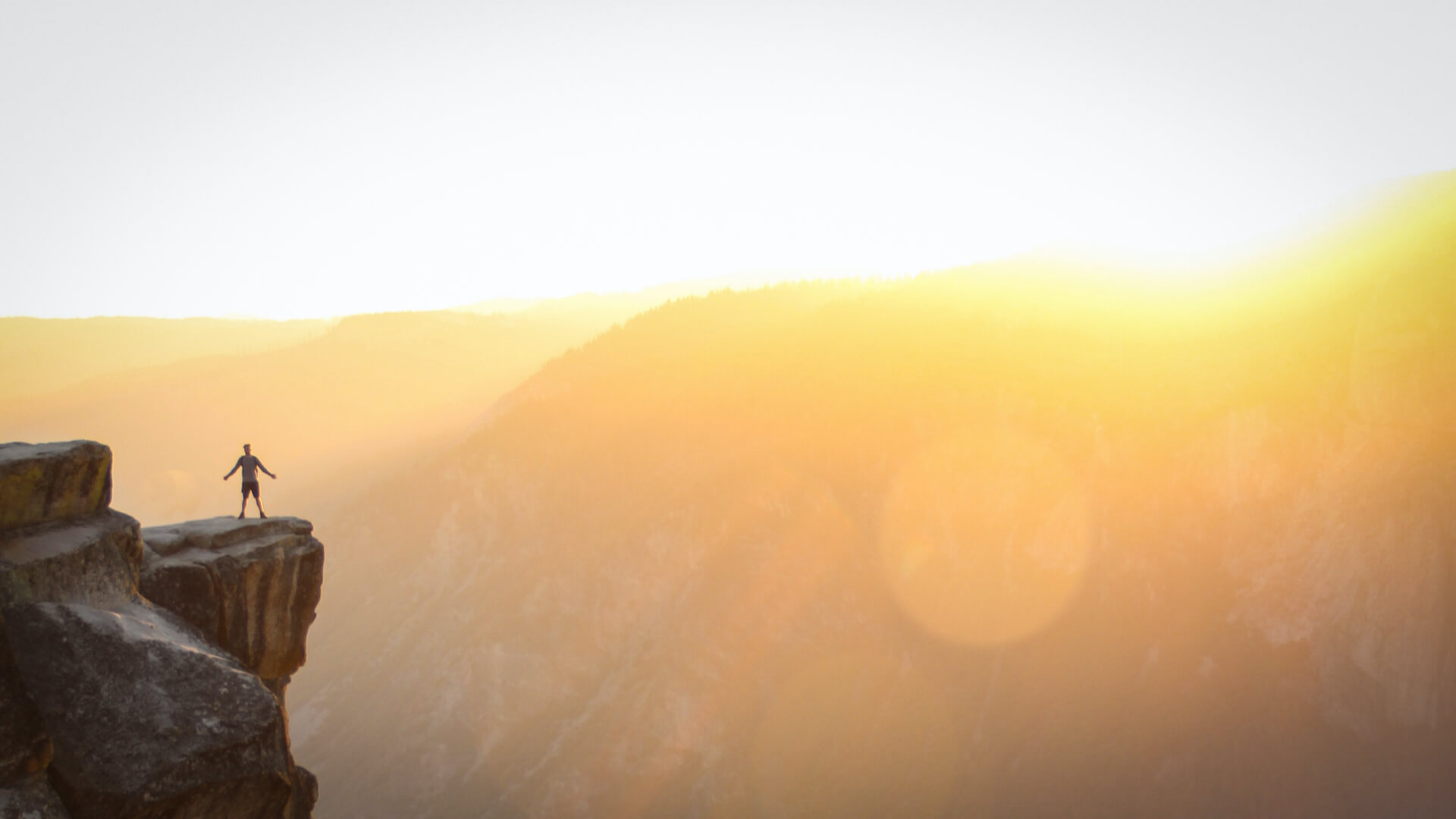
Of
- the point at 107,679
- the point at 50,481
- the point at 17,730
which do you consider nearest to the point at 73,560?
the point at 50,481

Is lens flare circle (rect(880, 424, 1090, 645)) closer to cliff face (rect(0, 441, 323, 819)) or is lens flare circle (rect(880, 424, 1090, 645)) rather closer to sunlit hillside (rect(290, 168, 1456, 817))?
sunlit hillside (rect(290, 168, 1456, 817))

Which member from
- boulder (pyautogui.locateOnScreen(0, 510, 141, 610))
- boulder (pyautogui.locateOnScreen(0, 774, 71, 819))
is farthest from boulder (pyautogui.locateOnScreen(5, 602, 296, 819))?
boulder (pyautogui.locateOnScreen(0, 510, 141, 610))

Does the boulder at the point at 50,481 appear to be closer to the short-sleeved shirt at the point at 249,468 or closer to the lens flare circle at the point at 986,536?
the short-sleeved shirt at the point at 249,468

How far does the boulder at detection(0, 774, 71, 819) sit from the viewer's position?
30.4 feet

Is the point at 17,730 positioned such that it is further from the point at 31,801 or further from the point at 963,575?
the point at 963,575

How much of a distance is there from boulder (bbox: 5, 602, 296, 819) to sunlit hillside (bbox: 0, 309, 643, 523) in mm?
56002

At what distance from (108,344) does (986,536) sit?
177272 millimetres

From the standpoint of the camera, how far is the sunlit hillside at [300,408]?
74.4m

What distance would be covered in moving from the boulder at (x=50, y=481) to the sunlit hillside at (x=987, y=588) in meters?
27.1

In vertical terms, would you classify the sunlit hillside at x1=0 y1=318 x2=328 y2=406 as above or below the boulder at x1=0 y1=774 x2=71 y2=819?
above

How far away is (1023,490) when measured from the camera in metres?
38.5

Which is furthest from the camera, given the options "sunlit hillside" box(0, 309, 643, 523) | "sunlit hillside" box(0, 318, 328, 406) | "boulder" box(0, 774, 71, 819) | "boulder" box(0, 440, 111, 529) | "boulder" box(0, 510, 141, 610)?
"sunlit hillside" box(0, 318, 328, 406)

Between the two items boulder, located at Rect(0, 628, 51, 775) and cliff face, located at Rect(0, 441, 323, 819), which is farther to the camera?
cliff face, located at Rect(0, 441, 323, 819)

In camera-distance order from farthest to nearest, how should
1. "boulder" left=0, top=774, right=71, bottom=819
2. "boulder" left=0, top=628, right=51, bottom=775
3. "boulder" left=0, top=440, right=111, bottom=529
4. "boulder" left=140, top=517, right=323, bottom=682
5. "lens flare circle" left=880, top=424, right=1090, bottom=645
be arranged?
"lens flare circle" left=880, top=424, right=1090, bottom=645
"boulder" left=140, top=517, right=323, bottom=682
"boulder" left=0, top=440, right=111, bottom=529
"boulder" left=0, top=628, right=51, bottom=775
"boulder" left=0, top=774, right=71, bottom=819
